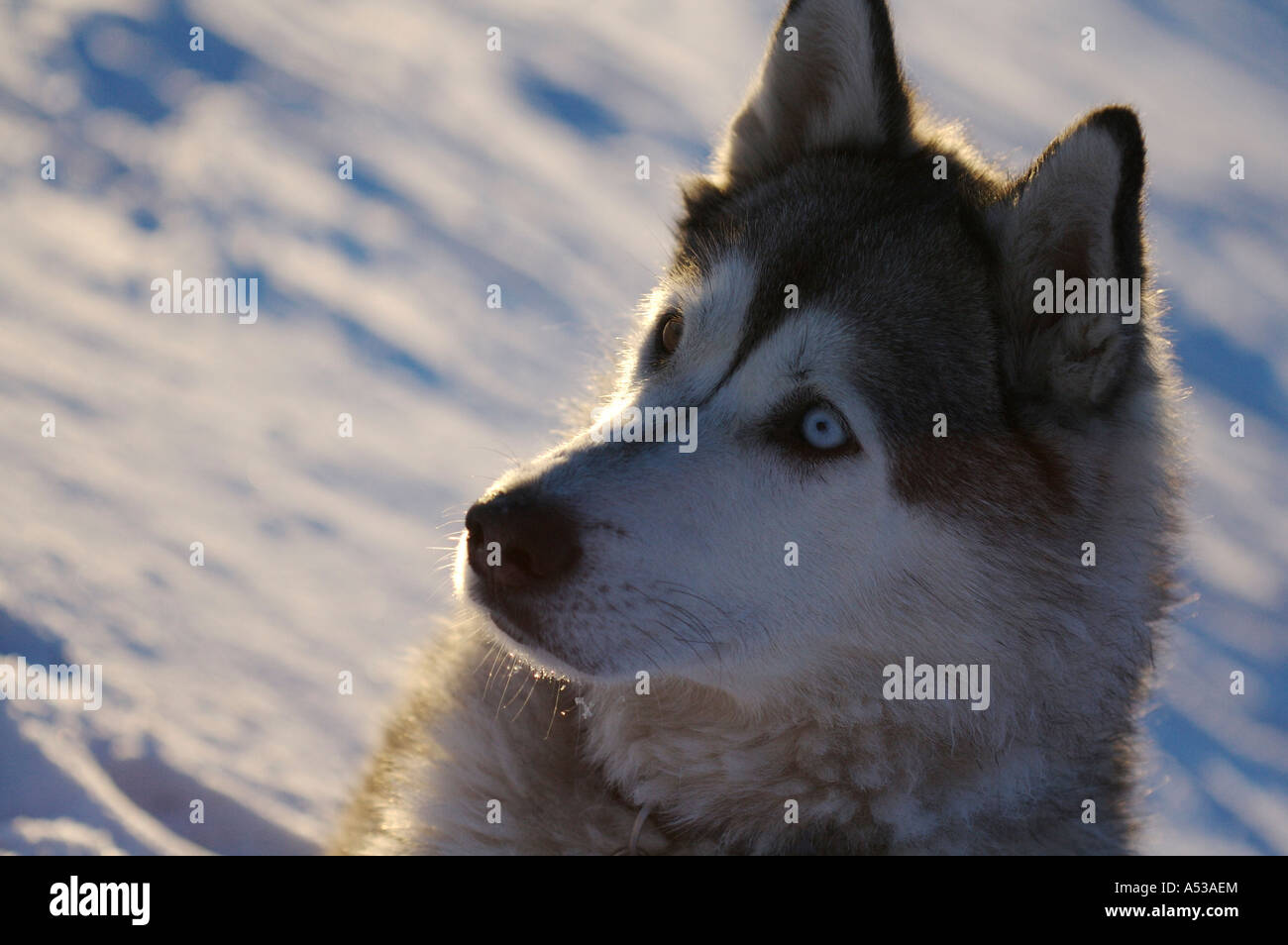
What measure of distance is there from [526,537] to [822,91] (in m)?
2.06

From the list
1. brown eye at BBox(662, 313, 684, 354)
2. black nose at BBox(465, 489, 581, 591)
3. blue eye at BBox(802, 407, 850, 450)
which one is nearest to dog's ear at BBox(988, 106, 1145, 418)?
blue eye at BBox(802, 407, 850, 450)

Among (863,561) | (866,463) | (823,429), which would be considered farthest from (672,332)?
(863,561)

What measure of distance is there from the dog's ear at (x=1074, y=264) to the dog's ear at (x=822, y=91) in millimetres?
630

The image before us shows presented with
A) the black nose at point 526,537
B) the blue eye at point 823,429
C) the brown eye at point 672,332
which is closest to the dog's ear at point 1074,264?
the blue eye at point 823,429

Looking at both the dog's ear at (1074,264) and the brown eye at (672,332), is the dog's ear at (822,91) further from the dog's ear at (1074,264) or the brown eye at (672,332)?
the brown eye at (672,332)

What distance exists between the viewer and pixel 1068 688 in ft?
9.36

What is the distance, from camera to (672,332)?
334 centimetres

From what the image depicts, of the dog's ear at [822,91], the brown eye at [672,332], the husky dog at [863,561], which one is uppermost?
the dog's ear at [822,91]

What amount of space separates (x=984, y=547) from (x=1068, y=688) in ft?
1.48

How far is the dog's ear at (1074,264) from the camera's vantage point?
2652mm

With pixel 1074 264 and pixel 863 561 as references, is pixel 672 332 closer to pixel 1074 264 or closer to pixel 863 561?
pixel 863 561

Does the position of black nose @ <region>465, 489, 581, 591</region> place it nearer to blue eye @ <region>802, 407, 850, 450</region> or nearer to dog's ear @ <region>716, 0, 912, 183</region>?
blue eye @ <region>802, 407, 850, 450</region>
